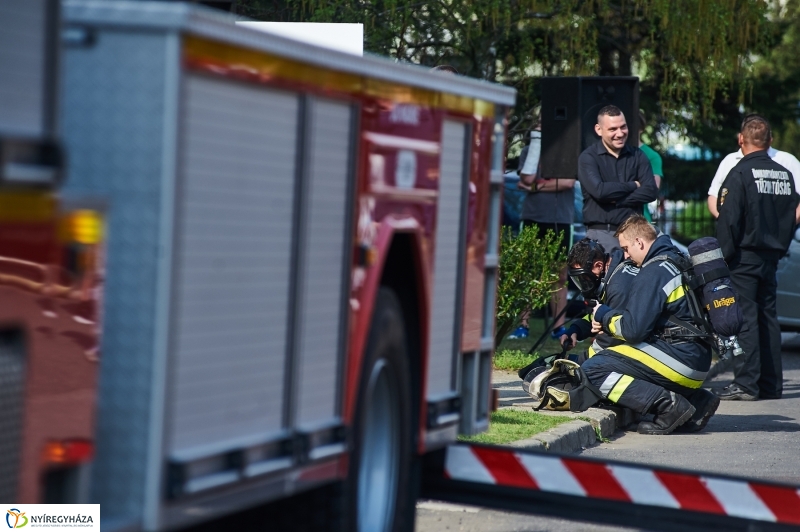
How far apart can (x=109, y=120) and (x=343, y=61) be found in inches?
43.2

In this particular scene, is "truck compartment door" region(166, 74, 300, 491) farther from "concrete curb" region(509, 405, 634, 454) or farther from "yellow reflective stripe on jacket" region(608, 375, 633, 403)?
"yellow reflective stripe on jacket" region(608, 375, 633, 403)

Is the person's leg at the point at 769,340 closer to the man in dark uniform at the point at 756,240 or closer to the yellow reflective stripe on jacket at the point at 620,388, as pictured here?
the man in dark uniform at the point at 756,240

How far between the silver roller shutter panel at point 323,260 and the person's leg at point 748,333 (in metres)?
7.70

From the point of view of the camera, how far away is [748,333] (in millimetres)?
11695

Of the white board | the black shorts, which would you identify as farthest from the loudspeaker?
the white board

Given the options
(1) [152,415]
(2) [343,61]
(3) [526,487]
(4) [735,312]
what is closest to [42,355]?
(1) [152,415]

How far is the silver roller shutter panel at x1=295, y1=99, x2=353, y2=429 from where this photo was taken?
4215 millimetres

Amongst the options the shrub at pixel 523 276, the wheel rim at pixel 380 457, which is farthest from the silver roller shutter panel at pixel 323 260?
the shrub at pixel 523 276

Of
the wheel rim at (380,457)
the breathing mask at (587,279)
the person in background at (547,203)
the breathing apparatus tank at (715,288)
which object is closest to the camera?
the wheel rim at (380,457)

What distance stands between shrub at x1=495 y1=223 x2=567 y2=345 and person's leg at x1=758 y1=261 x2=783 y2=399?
5.86 ft

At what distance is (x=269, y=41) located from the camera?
384cm

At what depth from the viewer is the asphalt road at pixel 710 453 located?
22.4 ft

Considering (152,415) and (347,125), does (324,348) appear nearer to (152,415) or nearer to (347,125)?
(347,125)

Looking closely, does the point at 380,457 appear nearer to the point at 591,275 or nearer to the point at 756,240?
the point at 591,275
